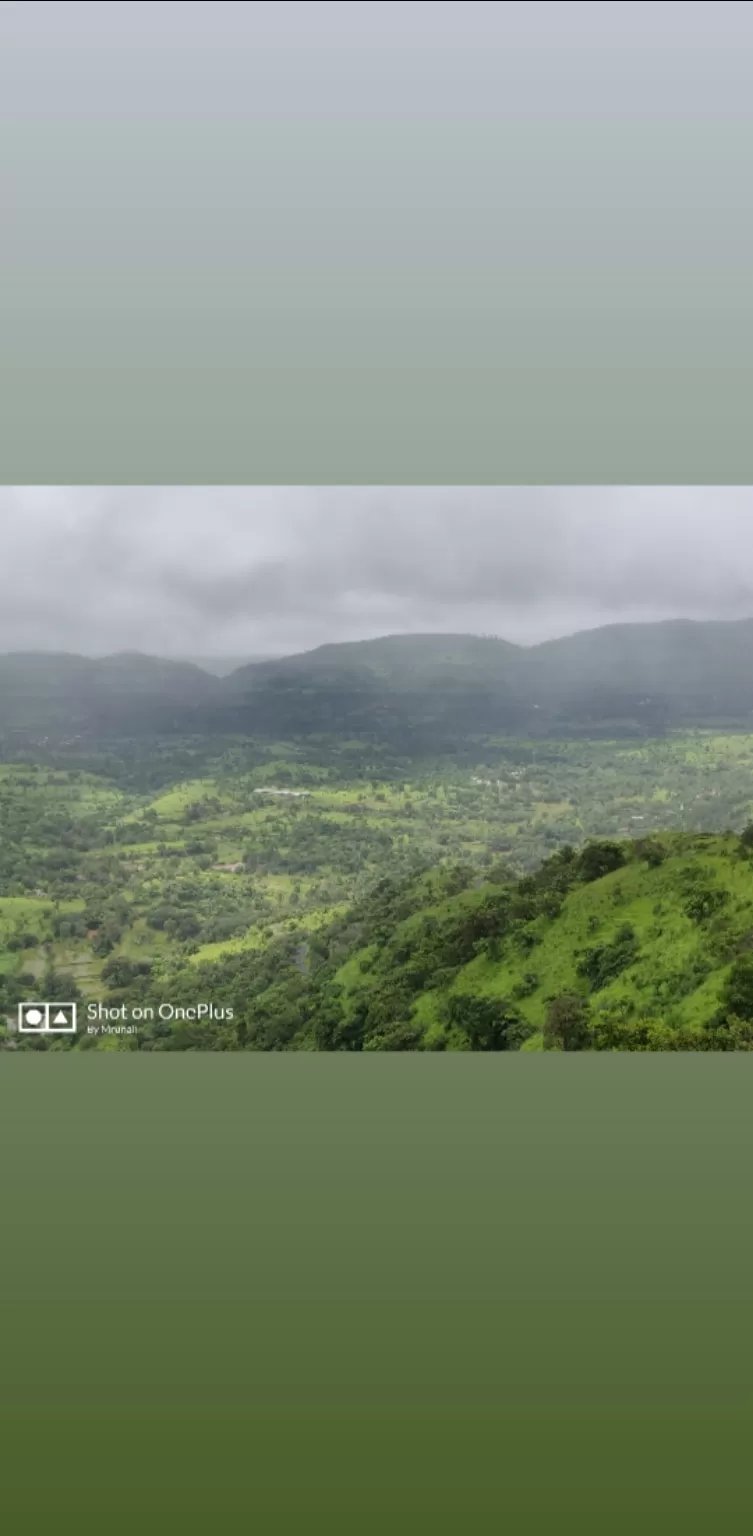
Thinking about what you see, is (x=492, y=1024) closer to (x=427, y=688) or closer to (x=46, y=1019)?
(x=427, y=688)

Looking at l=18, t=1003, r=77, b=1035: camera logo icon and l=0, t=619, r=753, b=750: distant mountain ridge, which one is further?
l=0, t=619, r=753, b=750: distant mountain ridge

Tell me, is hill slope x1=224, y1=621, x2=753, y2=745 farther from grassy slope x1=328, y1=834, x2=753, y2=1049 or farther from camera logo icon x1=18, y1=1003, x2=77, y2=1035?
camera logo icon x1=18, y1=1003, x2=77, y2=1035

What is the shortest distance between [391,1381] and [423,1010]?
4361 millimetres

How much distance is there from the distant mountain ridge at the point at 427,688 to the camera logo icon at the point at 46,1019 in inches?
71.5

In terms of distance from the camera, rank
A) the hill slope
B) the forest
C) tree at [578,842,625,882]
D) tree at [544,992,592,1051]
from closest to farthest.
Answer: tree at [544,992,592,1051]
the forest
tree at [578,842,625,882]
the hill slope

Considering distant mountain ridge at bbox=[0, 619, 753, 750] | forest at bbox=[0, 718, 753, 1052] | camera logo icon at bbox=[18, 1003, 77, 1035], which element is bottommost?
camera logo icon at bbox=[18, 1003, 77, 1035]

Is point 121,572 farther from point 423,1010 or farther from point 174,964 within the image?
point 423,1010

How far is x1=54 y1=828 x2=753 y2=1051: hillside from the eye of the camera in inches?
307

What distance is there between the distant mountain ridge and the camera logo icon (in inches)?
71.5

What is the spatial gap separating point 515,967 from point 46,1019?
2963mm

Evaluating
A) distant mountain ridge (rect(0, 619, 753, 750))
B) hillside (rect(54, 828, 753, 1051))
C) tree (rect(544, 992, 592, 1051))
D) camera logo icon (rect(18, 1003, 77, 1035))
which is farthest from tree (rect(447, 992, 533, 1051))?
camera logo icon (rect(18, 1003, 77, 1035))

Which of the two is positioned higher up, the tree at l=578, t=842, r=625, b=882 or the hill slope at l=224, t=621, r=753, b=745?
the hill slope at l=224, t=621, r=753, b=745

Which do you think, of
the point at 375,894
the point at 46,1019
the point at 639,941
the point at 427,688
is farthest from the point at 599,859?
the point at 46,1019

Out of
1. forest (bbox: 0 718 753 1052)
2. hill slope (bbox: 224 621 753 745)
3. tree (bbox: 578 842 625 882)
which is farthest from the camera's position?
hill slope (bbox: 224 621 753 745)
